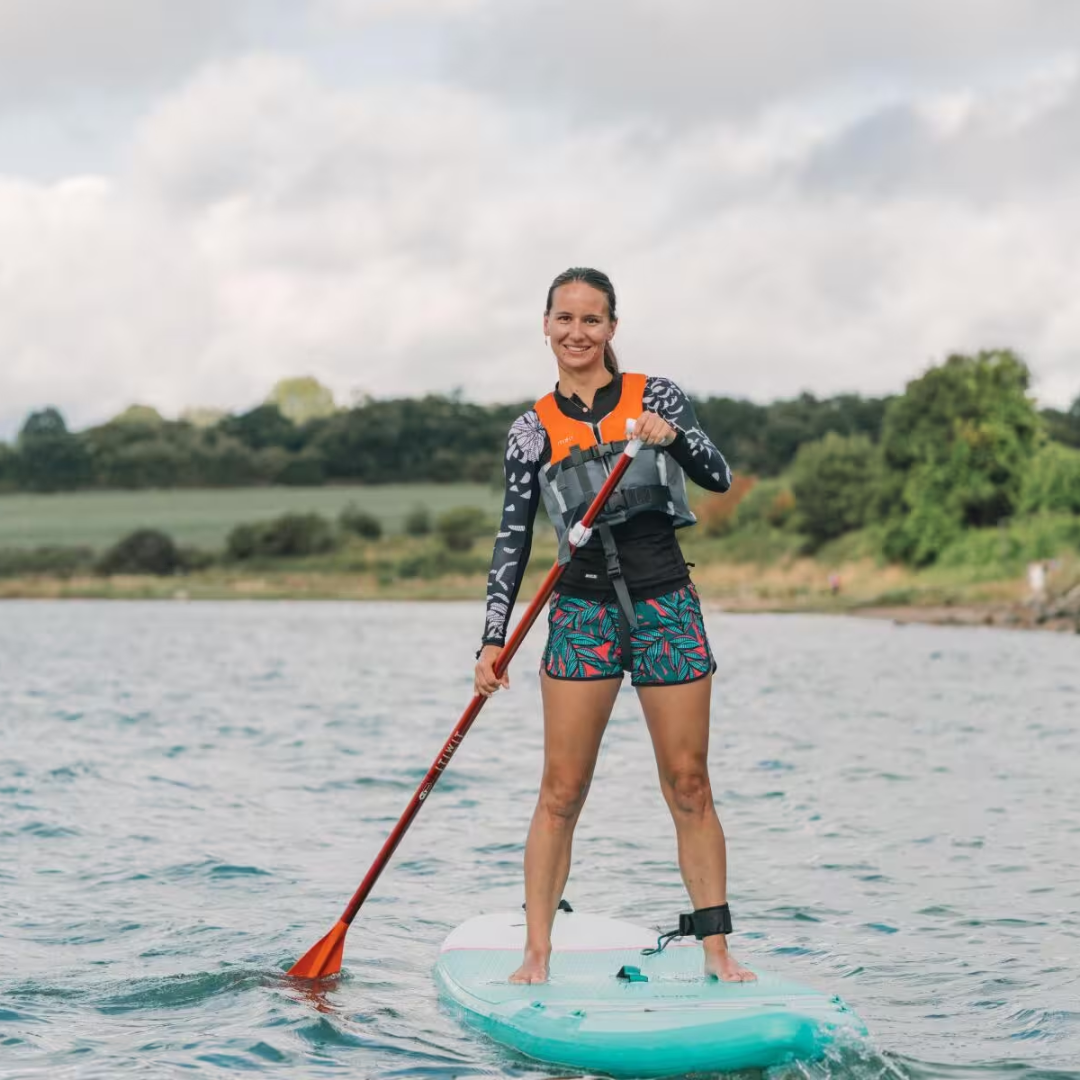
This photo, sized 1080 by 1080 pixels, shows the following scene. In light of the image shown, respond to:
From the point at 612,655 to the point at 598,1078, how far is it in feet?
4.85

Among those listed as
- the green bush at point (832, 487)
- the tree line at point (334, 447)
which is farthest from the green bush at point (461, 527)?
the green bush at point (832, 487)

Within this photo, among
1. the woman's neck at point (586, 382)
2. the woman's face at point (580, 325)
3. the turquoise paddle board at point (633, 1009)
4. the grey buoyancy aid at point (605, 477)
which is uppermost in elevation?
the woman's face at point (580, 325)

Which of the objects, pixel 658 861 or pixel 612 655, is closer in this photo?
pixel 612 655

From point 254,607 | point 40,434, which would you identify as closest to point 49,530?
point 40,434

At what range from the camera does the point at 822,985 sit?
6844 millimetres

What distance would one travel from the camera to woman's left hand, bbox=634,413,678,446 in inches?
Answer: 220

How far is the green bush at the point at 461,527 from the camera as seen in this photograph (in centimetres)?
10138

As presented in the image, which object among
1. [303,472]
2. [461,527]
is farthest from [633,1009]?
[303,472]

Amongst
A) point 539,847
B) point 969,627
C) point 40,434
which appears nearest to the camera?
point 539,847

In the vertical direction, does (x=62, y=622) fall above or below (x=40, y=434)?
below

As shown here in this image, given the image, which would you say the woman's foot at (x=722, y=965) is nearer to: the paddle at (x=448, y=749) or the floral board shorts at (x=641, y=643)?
the floral board shorts at (x=641, y=643)

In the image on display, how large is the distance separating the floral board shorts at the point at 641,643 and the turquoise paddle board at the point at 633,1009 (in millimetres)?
1147

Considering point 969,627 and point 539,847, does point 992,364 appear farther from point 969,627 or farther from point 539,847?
point 539,847

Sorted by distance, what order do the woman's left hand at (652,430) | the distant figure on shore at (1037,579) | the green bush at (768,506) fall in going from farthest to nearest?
the green bush at (768,506) < the distant figure on shore at (1037,579) < the woman's left hand at (652,430)
